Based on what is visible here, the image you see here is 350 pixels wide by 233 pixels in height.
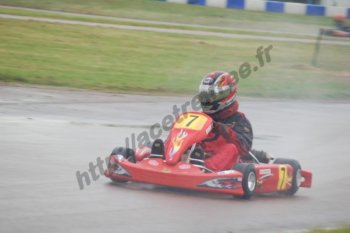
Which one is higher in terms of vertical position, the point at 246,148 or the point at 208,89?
the point at 208,89

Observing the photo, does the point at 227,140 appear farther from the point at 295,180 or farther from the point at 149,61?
the point at 149,61

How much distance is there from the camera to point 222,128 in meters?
8.98

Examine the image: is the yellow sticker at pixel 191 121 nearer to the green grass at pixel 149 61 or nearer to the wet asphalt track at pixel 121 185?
the wet asphalt track at pixel 121 185

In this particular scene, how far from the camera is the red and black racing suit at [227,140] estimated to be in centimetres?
880

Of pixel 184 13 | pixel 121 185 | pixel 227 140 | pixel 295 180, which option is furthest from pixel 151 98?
pixel 184 13

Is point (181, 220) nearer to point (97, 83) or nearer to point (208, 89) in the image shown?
point (208, 89)

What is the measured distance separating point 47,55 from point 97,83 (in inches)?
131

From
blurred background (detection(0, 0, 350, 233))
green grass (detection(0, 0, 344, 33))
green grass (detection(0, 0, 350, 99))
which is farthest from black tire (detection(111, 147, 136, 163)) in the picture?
green grass (detection(0, 0, 344, 33))

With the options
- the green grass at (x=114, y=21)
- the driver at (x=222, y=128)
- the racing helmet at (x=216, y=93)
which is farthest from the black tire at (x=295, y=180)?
the green grass at (x=114, y=21)

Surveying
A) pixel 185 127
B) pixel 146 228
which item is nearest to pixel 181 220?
pixel 146 228

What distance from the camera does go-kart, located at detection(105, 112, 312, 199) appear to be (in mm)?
8453

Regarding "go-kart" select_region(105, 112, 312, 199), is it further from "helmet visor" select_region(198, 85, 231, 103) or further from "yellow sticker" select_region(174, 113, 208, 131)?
"helmet visor" select_region(198, 85, 231, 103)

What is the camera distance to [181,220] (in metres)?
7.39

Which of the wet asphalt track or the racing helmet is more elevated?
the racing helmet
